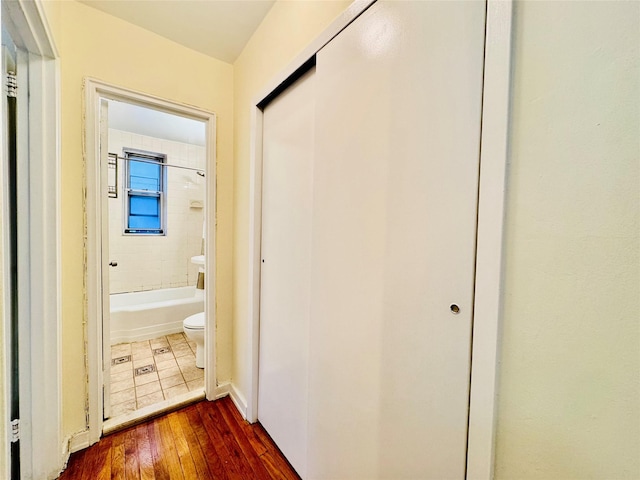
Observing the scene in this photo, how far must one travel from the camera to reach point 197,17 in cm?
143

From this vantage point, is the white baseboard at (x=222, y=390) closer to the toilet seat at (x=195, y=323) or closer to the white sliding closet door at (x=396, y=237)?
the toilet seat at (x=195, y=323)

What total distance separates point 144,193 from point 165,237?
66cm

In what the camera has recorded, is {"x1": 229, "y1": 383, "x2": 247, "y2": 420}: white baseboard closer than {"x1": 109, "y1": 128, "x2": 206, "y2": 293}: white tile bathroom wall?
Yes

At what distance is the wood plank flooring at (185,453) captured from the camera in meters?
1.27

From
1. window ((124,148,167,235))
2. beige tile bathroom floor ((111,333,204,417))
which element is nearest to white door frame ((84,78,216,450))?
beige tile bathroom floor ((111,333,204,417))

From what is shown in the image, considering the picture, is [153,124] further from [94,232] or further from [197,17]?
[94,232]

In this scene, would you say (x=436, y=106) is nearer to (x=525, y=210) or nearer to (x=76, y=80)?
(x=525, y=210)

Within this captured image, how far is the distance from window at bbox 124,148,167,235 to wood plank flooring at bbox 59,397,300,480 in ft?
8.56

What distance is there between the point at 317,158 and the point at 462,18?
0.59 m

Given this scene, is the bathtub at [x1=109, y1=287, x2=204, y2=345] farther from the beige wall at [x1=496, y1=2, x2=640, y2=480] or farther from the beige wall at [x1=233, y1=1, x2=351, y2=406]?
the beige wall at [x1=496, y1=2, x2=640, y2=480]

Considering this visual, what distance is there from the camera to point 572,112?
0.44 m

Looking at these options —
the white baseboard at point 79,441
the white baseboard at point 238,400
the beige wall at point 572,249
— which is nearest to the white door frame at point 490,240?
the beige wall at point 572,249

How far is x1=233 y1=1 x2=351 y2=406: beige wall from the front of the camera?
112 centimetres

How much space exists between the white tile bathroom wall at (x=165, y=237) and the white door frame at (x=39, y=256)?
221 cm
